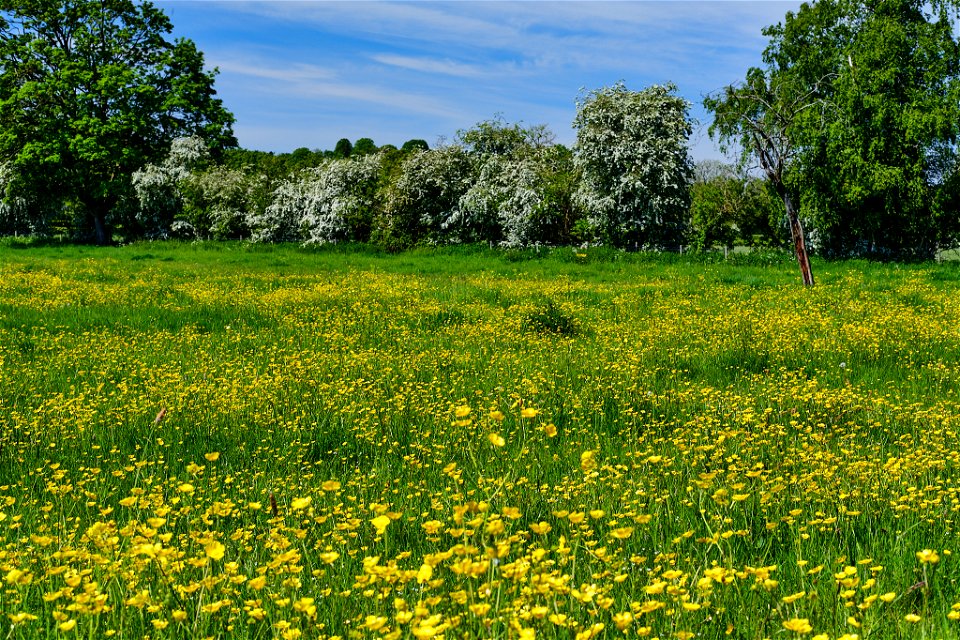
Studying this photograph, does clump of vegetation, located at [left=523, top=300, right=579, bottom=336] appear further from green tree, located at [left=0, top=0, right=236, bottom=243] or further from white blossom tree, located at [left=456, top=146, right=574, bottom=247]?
green tree, located at [left=0, top=0, right=236, bottom=243]

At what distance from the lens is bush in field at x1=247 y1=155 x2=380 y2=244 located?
101 ft

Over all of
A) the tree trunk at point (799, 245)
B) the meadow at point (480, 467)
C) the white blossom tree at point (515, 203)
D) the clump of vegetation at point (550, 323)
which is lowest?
the meadow at point (480, 467)

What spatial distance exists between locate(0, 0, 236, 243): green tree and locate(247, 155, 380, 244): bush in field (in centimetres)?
898

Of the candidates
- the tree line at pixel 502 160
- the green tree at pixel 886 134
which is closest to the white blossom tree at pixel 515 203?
the tree line at pixel 502 160

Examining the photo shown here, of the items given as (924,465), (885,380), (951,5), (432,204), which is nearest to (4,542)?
(924,465)

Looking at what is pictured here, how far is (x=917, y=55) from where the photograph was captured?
1224 inches

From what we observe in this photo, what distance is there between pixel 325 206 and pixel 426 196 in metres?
4.60

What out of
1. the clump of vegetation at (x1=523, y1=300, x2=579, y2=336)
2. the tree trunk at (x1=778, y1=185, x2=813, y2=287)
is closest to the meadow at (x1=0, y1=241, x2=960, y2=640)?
the clump of vegetation at (x1=523, y1=300, x2=579, y2=336)

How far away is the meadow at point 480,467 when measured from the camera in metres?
2.55

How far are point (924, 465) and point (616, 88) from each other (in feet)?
94.0

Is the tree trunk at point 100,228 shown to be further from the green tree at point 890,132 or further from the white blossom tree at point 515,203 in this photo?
the green tree at point 890,132

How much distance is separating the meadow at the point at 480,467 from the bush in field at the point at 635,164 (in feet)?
52.0

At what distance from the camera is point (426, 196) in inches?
1182

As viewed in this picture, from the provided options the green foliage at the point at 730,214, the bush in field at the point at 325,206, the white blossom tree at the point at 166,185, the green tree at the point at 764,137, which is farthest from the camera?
the green foliage at the point at 730,214
